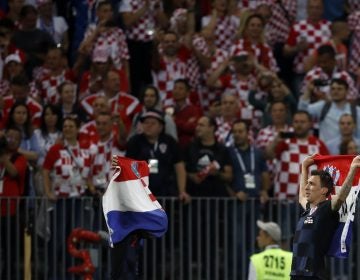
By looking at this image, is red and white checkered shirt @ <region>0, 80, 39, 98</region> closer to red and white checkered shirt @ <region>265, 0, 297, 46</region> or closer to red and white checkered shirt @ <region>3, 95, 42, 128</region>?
red and white checkered shirt @ <region>3, 95, 42, 128</region>

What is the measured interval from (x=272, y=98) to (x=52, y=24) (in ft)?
13.8

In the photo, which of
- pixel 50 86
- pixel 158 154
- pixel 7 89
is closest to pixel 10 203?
pixel 158 154

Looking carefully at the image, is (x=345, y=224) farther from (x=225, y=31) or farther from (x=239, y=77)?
(x=225, y=31)

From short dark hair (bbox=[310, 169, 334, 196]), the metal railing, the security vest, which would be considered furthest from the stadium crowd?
short dark hair (bbox=[310, 169, 334, 196])

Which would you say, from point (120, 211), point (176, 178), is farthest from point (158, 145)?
point (120, 211)

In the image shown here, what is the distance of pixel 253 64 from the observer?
22.3 meters

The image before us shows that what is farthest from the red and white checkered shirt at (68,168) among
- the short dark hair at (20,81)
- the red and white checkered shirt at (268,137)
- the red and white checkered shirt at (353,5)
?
the red and white checkered shirt at (353,5)

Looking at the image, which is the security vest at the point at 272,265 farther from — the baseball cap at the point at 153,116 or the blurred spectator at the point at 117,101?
the blurred spectator at the point at 117,101

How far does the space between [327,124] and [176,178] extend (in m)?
2.34

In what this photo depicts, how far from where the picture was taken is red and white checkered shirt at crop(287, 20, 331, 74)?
23.1 m

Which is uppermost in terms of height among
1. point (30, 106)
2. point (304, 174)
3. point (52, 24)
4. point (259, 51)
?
point (52, 24)

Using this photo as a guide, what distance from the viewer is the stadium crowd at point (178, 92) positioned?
20281 millimetres

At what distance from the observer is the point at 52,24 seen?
23.9 metres

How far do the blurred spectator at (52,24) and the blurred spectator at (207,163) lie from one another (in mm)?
4059
